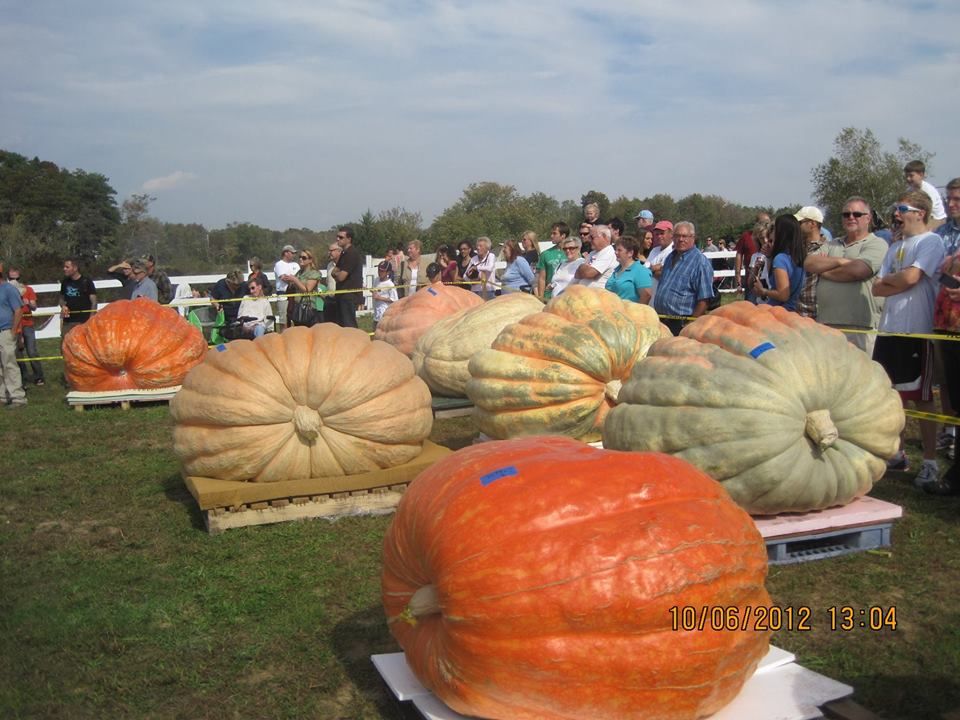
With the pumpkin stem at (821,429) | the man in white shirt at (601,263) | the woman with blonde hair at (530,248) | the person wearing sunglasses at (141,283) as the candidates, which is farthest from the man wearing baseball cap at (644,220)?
the pumpkin stem at (821,429)

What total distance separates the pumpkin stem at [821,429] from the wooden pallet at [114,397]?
26.0ft

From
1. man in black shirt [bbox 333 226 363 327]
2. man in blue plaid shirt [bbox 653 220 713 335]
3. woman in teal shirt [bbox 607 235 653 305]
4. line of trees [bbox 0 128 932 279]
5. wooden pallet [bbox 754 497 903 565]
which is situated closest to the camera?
wooden pallet [bbox 754 497 903 565]

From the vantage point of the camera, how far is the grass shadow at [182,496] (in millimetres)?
5539

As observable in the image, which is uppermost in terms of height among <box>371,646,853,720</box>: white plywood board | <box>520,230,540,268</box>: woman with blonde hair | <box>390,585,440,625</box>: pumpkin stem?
<box>520,230,540,268</box>: woman with blonde hair

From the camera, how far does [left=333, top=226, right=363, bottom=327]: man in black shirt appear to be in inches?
484

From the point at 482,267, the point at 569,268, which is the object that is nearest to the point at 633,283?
the point at 569,268

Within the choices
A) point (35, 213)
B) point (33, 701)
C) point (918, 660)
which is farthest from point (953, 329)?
point (35, 213)

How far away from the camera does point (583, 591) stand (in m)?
2.57

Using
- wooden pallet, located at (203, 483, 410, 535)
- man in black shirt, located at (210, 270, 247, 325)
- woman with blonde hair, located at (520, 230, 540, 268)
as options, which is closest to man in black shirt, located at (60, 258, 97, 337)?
man in black shirt, located at (210, 270, 247, 325)

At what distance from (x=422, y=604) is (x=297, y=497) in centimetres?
272

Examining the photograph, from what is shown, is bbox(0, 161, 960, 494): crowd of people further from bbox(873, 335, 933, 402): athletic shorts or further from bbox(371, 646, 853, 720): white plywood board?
bbox(371, 646, 853, 720): white plywood board

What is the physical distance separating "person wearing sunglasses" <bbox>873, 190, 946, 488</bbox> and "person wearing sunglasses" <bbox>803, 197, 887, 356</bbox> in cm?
43

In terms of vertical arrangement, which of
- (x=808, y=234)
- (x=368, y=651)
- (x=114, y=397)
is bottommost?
(x=368, y=651)

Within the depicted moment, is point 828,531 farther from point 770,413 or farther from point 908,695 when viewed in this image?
point 908,695
